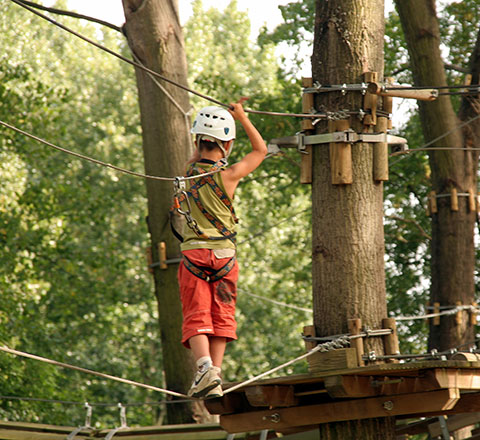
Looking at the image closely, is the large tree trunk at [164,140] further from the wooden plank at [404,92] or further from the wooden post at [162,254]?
the wooden plank at [404,92]

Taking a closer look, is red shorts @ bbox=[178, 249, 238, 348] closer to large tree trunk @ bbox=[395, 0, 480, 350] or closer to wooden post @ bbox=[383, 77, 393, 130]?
wooden post @ bbox=[383, 77, 393, 130]

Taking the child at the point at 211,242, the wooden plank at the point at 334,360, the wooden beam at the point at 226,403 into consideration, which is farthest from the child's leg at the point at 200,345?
the wooden plank at the point at 334,360

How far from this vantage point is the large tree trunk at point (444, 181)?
1023 centimetres

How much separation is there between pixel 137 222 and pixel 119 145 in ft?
8.72

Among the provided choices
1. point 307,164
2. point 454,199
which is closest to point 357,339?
point 307,164

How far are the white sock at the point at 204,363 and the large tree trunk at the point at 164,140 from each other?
10.4ft

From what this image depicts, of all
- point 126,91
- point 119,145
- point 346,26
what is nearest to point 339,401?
point 346,26

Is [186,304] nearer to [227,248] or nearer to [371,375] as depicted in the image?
[227,248]

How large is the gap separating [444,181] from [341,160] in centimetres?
526

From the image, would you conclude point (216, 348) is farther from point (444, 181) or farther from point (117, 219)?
point (117, 219)

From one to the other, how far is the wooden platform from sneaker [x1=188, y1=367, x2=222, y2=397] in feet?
1.03

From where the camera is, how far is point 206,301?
5309 mm

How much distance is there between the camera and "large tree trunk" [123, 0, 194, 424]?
325 inches

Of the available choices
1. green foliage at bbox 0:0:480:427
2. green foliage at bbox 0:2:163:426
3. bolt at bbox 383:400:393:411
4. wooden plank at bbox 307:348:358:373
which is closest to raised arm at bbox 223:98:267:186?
wooden plank at bbox 307:348:358:373
